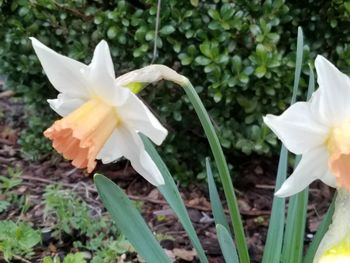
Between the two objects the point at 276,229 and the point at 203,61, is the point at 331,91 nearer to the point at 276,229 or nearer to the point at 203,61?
the point at 276,229

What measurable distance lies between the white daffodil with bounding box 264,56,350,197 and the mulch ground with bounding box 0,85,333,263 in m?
1.25

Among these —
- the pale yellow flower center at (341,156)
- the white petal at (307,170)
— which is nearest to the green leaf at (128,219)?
the white petal at (307,170)

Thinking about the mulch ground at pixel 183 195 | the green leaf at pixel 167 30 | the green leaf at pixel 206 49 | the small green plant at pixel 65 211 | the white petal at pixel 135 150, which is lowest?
the mulch ground at pixel 183 195

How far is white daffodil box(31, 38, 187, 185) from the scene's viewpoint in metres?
1.15

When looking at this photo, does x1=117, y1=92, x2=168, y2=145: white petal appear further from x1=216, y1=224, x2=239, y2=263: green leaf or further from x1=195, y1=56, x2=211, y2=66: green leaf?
x1=195, y1=56, x2=211, y2=66: green leaf

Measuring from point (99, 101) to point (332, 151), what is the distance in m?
0.42

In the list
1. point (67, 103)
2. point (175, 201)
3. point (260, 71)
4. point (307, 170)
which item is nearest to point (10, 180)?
point (260, 71)

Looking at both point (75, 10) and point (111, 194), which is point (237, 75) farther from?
point (111, 194)

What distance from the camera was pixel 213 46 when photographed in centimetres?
237

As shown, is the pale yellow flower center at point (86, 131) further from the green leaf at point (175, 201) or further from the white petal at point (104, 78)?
the green leaf at point (175, 201)

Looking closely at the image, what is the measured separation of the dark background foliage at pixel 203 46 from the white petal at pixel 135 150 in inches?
45.0

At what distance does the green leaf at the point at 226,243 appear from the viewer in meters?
1.41

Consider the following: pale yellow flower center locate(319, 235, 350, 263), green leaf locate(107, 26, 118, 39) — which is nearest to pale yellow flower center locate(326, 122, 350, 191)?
pale yellow flower center locate(319, 235, 350, 263)

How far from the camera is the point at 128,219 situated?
4.98 feet
